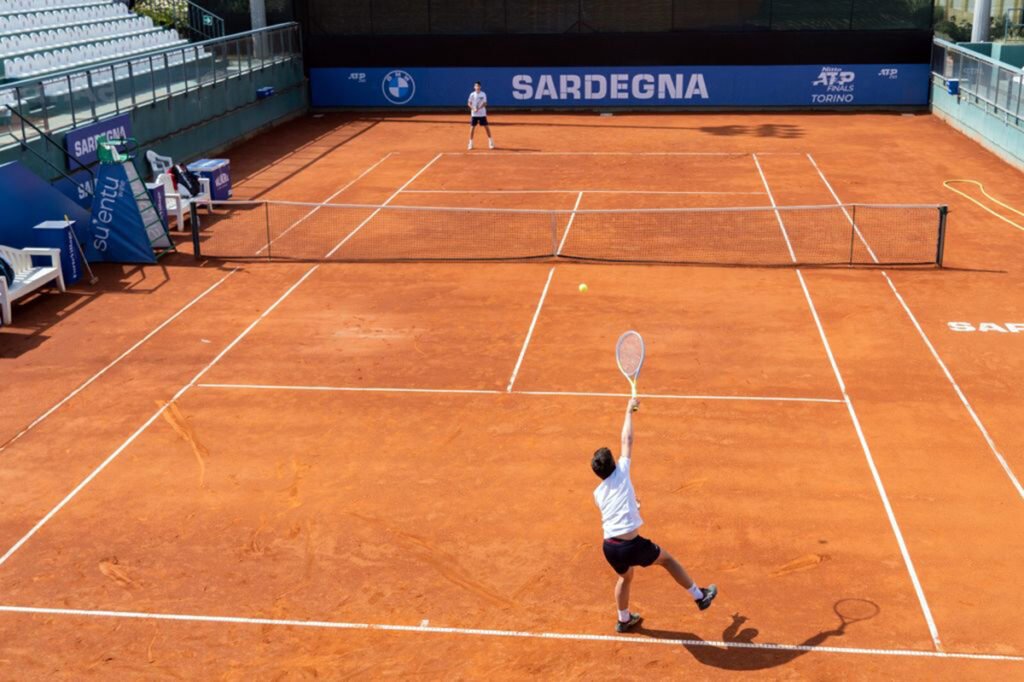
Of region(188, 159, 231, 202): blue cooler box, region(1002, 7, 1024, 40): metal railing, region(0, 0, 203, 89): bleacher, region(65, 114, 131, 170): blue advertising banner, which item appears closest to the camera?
region(65, 114, 131, 170): blue advertising banner

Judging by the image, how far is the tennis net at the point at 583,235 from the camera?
2105cm

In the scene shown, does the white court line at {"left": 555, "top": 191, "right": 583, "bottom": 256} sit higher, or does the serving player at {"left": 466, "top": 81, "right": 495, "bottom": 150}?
the serving player at {"left": 466, "top": 81, "right": 495, "bottom": 150}

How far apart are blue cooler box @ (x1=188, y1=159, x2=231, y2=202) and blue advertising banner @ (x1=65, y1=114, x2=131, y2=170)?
187 cm

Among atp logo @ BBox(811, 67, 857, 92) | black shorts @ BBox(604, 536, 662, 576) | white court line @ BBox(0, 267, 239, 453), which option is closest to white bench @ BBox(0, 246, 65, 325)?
white court line @ BBox(0, 267, 239, 453)

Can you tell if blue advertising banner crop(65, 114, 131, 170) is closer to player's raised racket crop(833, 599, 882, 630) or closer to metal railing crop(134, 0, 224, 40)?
Answer: metal railing crop(134, 0, 224, 40)

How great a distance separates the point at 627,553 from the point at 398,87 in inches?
1305

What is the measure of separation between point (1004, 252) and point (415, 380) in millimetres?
12025

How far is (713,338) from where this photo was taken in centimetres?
1667

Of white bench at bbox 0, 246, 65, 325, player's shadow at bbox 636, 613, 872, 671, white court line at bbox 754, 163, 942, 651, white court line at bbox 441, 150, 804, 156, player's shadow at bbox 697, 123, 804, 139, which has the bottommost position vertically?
player's shadow at bbox 636, 613, 872, 671

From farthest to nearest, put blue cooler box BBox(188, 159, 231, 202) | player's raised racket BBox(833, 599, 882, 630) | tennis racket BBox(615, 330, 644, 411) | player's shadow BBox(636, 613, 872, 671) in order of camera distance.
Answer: blue cooler box BBox(188, 159, 231, 202) < tennis racket BBox(615, 330, 644, 411) < player's raised racket BBox(833, 599, 882, 630) < player's shadow BBox(636, 613, 872, 671)

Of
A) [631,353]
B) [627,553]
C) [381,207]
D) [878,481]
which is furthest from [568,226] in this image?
[627,553]

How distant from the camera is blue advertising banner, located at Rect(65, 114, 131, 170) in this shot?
23.9 metres

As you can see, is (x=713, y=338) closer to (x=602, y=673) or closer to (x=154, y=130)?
(x=602, y=673)

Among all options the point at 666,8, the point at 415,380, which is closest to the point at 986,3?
the point at 666,8
